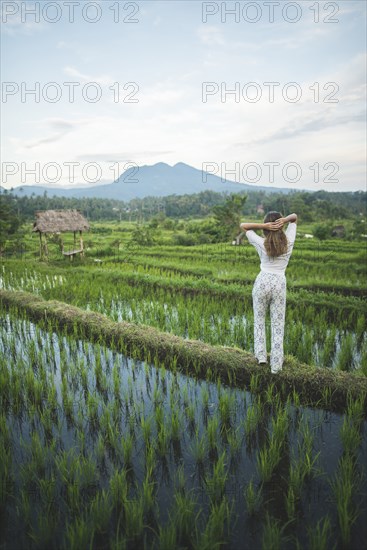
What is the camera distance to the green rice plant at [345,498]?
1.97m

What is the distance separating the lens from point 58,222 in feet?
52.7

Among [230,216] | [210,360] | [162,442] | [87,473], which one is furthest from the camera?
[230,216]

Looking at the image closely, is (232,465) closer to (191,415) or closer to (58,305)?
(191,415)

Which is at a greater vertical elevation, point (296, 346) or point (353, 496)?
point (296, 346)

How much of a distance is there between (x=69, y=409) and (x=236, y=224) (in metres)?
21.4

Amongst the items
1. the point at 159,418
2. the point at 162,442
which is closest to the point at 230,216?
the point at 159,418

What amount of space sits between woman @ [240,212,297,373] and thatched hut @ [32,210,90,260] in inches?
521

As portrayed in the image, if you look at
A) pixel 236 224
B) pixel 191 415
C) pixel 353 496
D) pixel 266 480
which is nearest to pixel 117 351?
pixel 191 415

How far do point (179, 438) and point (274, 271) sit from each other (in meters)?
1.79

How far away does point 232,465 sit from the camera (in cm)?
268

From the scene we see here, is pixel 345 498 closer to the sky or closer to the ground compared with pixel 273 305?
closer to the ground

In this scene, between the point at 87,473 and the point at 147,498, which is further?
the point at 87,473

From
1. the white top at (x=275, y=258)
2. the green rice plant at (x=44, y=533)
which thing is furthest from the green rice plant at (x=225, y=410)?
the green rice plant at (x=44, y=533)

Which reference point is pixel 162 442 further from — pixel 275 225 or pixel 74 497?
pixel 275 225
